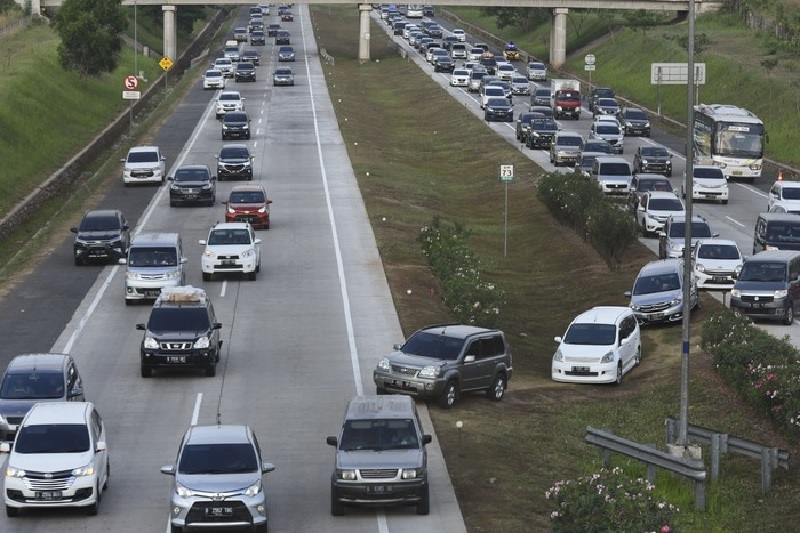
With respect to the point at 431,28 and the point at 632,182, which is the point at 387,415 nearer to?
the point at 632,182

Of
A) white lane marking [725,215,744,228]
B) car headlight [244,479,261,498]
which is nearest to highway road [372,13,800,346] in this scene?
white lane marking [725,215,744,228]

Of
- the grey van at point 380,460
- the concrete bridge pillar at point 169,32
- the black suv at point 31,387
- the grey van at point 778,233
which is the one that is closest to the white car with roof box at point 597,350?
the grey van at point 778,233

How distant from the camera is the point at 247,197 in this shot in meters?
56.5

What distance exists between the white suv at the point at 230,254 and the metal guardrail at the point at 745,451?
2103 centimetres

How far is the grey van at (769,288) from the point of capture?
41625mm

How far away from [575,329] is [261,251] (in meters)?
16.7

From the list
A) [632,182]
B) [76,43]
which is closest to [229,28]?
[76,43]

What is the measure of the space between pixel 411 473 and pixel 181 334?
1130 cm

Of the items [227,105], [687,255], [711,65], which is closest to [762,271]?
[687,255]

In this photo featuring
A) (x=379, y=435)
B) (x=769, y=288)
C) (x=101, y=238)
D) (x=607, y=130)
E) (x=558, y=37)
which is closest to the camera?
(x=379, y=435)

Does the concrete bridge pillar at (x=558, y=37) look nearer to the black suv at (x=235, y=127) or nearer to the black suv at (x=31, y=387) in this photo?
the black suv at (x=235, y=127)

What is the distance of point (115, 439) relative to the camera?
30.0 metres

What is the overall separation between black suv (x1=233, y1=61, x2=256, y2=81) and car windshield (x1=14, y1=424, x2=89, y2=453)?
93039 millimetres

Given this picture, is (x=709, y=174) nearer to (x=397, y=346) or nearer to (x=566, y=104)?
(x=566, y=104)
